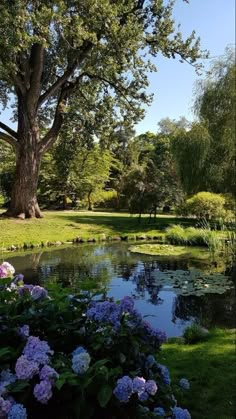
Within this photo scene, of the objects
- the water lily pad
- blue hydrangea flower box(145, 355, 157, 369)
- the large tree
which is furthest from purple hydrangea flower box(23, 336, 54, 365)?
the large tree

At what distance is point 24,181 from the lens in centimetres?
2025

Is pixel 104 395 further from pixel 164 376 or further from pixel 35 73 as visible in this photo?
pixel 35 73

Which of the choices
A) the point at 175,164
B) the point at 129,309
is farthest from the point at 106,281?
the point at 175,164

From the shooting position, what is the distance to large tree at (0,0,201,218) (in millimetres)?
14930

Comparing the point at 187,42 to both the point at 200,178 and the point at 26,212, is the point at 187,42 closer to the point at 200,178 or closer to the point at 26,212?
the point at 200,178

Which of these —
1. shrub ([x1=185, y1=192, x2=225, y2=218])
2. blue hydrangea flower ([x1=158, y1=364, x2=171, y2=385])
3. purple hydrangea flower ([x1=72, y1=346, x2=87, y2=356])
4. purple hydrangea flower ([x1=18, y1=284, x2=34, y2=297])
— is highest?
shrub ([x1=185, y1=192, x2=225, y2=218])

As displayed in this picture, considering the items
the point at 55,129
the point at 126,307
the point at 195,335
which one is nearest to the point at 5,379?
the point at 126,307

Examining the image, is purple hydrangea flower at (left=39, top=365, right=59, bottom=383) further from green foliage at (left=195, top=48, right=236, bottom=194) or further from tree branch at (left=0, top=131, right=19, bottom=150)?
green foliage at (left=195, top=48, right=236, bottom=194)

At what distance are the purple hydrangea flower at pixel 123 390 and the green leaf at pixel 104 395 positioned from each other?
46mm

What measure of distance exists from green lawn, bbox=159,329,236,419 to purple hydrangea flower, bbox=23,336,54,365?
1393mm

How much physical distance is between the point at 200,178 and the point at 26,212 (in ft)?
30.7

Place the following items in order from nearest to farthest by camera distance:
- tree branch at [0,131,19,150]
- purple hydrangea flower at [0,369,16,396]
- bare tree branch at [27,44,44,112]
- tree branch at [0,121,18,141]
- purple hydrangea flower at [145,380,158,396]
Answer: purple hydrangea flower at [0,369,16,396] < purple hydrangea flower at [145,380,158,396] < bare tree branch at [27,44,44,112] < tree branch at [0,131,19,150] < tree branch at [0,121,18,141]

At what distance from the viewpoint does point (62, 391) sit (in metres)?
1.92

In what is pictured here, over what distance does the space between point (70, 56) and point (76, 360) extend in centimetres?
1893
